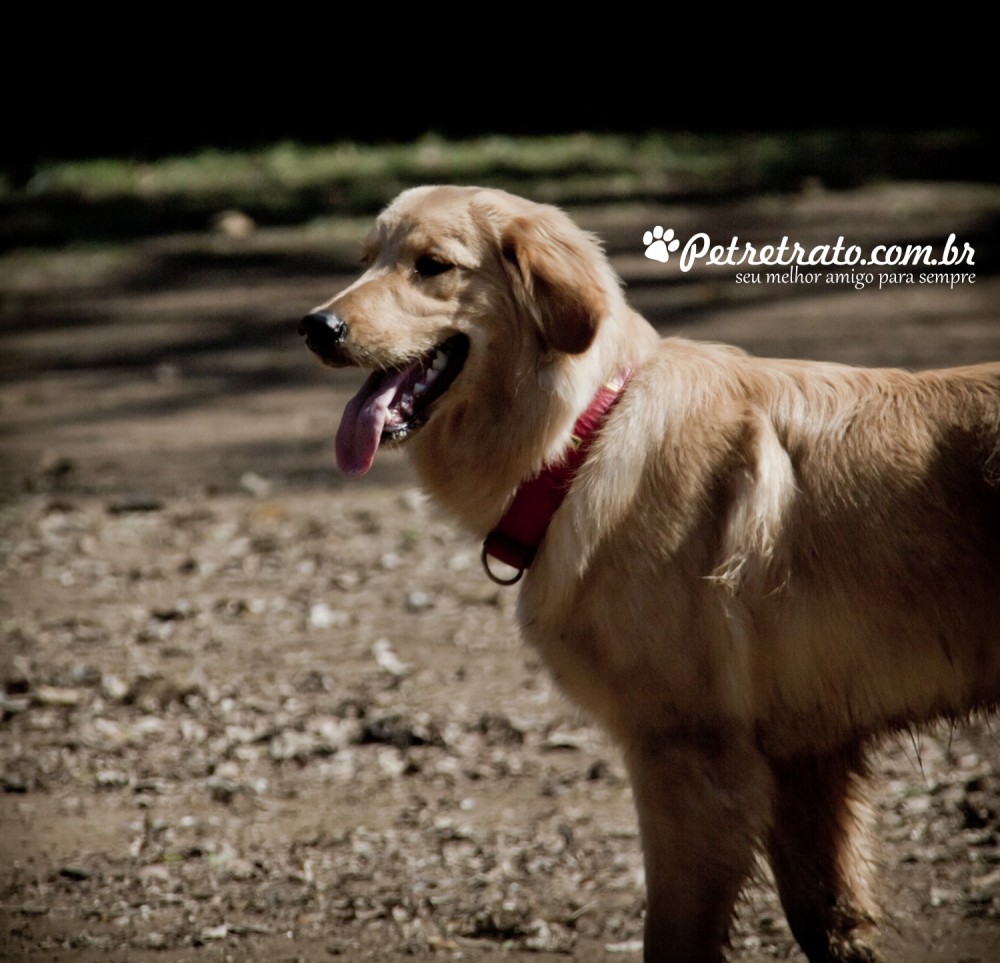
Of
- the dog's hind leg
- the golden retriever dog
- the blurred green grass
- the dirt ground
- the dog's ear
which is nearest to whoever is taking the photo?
the golden retriever dog

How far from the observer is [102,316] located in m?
11.7

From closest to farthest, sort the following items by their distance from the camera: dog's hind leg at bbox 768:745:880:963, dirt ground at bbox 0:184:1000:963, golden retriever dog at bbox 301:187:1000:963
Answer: golden retriever dog at bbox 301:187:1000:963
dog's hind leg at bbox 768:745:880:963
dirt ground at bbox 0:184:1000:963

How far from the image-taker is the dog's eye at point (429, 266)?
12.0ft

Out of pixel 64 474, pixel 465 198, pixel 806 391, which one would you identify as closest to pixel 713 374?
pixel 806 391

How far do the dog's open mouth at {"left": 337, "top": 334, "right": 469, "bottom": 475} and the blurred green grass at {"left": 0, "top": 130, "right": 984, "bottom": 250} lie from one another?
34.8 feet

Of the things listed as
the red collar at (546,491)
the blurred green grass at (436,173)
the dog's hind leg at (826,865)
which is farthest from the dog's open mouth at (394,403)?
the blurred green grass at (436,173)

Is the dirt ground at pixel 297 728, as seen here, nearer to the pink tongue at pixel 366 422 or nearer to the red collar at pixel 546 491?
the red collar at pixel 546 491

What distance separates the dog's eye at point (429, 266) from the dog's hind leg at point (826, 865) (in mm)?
1700

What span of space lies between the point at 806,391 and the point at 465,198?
A: 1101 mm

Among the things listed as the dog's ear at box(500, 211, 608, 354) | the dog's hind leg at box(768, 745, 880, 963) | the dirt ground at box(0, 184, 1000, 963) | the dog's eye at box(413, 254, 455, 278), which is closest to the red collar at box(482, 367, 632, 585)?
the dog's ear at box(500, 211, 608, 354)

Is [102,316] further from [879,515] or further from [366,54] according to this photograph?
[366,54]

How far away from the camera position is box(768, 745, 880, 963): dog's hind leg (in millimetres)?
3611

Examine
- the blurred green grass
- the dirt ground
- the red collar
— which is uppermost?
the red collar

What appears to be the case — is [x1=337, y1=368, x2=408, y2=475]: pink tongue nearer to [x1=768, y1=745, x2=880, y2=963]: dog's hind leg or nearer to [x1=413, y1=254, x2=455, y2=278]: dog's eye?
[x1=413, y1=254, x2=455, y2=278]: dog's eye
